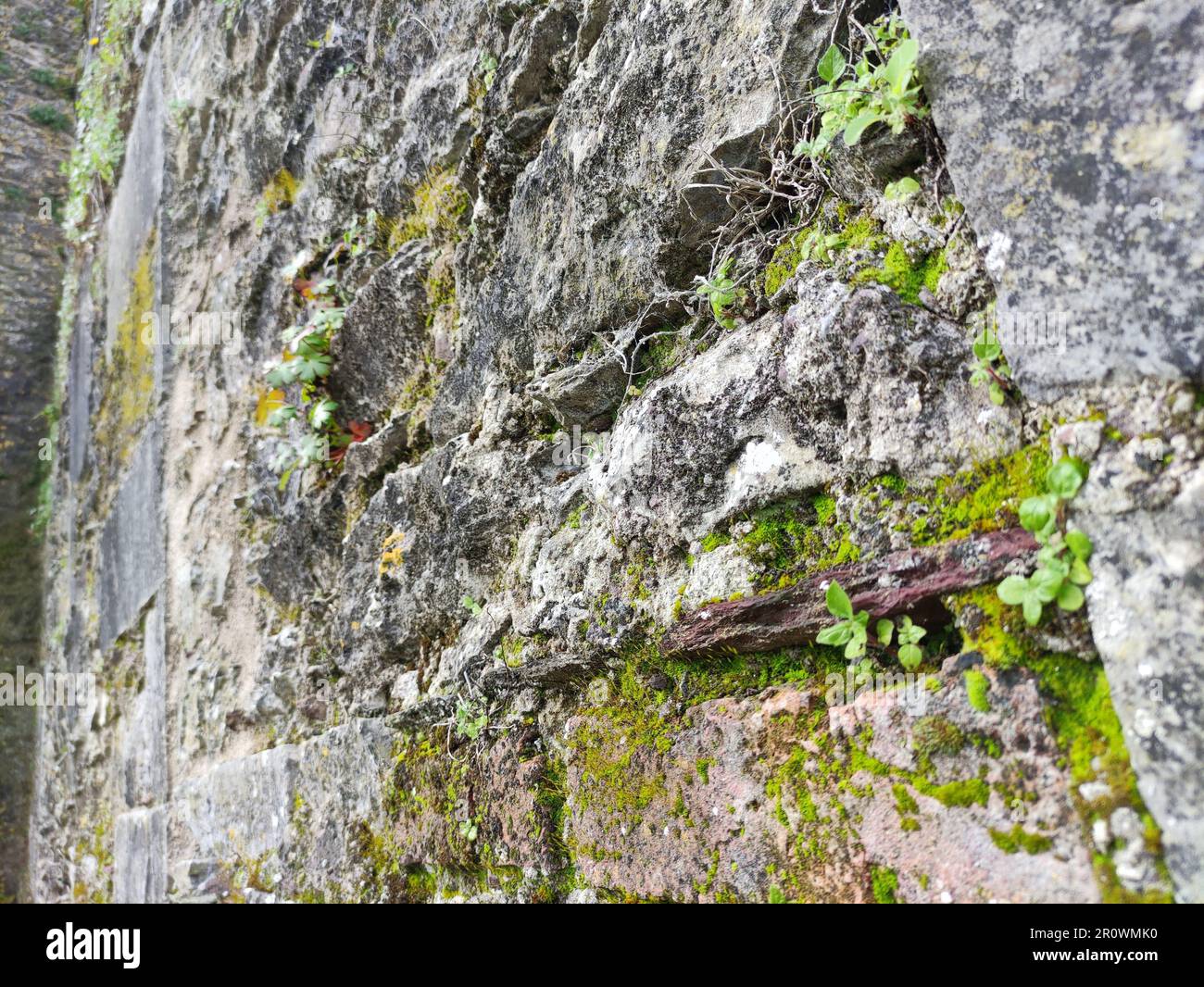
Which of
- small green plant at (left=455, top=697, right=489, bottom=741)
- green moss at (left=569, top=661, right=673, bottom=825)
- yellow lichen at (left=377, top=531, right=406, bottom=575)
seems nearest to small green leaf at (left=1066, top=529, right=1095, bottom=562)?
green moss at (left=569, top=661, right=673, bottom=825)

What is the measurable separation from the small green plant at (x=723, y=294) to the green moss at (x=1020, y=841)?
828 mm

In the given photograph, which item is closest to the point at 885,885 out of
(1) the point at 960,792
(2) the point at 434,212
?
(1) the point at 960,792

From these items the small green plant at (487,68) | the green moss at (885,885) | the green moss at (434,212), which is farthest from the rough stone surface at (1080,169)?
the green moss at (434,212)

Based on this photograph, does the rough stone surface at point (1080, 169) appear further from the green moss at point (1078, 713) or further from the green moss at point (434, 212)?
the green moss at point (434, 212)

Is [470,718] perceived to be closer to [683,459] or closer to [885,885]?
[683,459]

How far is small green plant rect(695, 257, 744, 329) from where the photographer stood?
1.43 metres

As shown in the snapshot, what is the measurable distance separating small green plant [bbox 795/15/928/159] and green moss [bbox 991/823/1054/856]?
858mm

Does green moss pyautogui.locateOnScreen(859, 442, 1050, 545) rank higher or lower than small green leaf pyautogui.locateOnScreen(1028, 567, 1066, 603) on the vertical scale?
higher

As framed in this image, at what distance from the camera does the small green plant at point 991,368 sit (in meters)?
1.03

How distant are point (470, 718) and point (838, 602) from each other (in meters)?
0.96

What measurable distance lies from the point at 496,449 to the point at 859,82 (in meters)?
1.00

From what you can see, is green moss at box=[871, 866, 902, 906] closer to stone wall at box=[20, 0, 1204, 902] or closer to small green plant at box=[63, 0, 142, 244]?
stone wall at box=[20, 0, 1204, 902]
